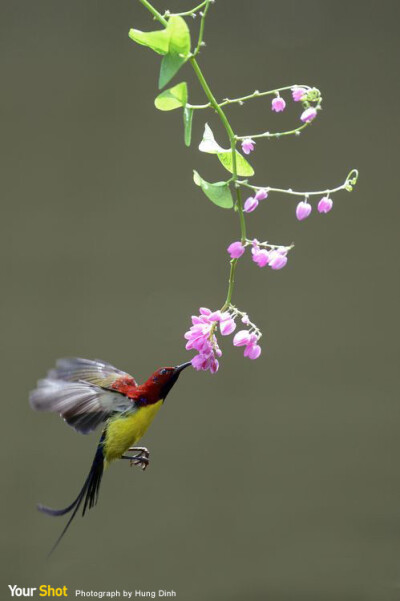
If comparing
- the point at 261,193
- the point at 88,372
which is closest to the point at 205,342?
the point at 261,193

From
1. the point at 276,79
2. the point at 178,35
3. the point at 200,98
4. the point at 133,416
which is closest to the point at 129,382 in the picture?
the point at 133,416

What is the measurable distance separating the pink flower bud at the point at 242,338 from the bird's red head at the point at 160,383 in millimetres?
81

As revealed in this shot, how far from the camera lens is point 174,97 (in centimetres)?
64

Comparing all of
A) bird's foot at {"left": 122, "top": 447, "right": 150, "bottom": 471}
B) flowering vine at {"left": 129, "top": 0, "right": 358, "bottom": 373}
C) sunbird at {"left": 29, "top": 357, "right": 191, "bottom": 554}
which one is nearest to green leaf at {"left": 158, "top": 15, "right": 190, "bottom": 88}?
flowering vine at {"left": 129, "top": 0, "right": 358, "bottom": 373}

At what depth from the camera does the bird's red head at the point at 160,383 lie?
721 millimetres

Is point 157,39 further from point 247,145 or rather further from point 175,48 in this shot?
point 247,145

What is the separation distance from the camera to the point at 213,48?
2.38 metres

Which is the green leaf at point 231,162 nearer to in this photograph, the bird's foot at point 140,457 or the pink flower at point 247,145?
the pink flower at point 247,145

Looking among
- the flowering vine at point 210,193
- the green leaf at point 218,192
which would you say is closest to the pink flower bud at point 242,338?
the flowering vine at point 210,193

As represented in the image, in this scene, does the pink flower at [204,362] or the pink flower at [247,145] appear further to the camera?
the pink flower at [247,145]

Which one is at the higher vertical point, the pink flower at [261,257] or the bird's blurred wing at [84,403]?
the pink flower at [261,257]

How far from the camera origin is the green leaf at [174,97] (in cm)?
63

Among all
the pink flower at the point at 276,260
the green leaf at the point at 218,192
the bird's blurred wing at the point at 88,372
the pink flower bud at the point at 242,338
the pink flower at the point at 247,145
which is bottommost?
the pink flower bud at the point at 242,338

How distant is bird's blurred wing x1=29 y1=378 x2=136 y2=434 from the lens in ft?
2.33
